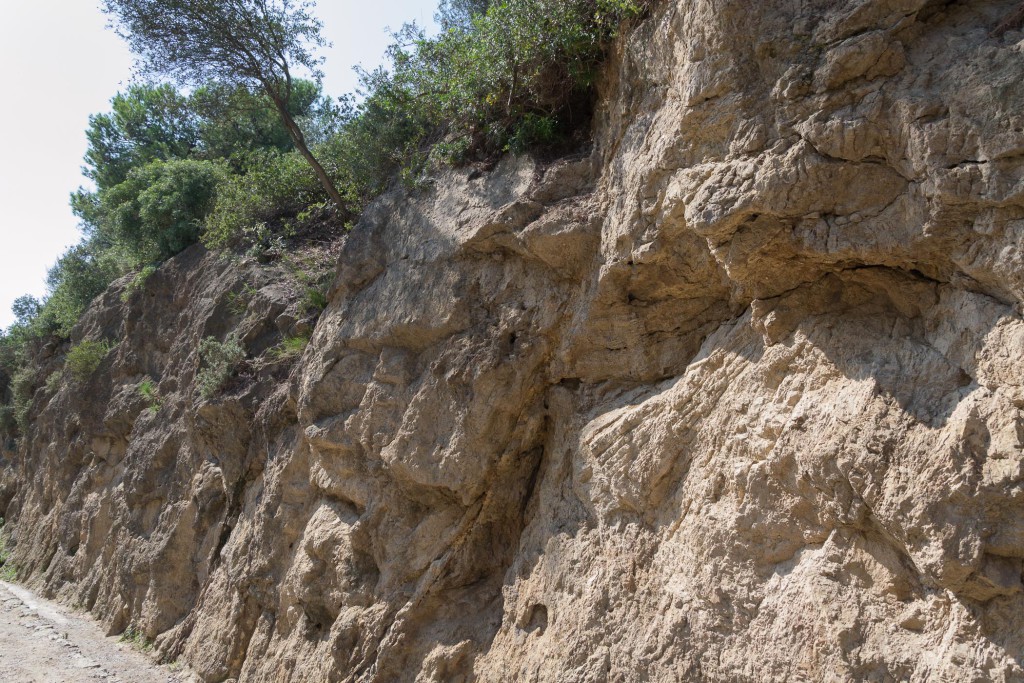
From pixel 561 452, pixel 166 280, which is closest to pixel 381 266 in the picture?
pixel 561 452

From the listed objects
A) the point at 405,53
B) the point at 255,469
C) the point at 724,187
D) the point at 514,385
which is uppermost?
the point at 405,53

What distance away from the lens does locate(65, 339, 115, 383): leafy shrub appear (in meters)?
14.7

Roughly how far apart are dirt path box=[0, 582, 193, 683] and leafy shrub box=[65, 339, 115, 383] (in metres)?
4.14

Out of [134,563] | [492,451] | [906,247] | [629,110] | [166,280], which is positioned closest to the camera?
[906,247]

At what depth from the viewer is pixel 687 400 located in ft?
18.3

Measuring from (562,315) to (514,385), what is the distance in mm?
733

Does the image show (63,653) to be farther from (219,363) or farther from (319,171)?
(319,171)

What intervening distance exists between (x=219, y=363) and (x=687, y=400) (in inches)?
286

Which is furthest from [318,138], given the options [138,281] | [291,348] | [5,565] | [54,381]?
[5,565]

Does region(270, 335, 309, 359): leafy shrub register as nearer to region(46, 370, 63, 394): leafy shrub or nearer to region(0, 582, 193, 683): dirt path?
region(0, 582, 193, 683): dirt path

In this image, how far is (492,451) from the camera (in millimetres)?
6980

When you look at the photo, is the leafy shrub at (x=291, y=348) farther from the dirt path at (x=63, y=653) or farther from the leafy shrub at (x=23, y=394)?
the leafy shrub at (x=23, y=394)

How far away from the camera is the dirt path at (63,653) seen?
30.6 feet

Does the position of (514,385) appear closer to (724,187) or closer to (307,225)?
(724,187)
